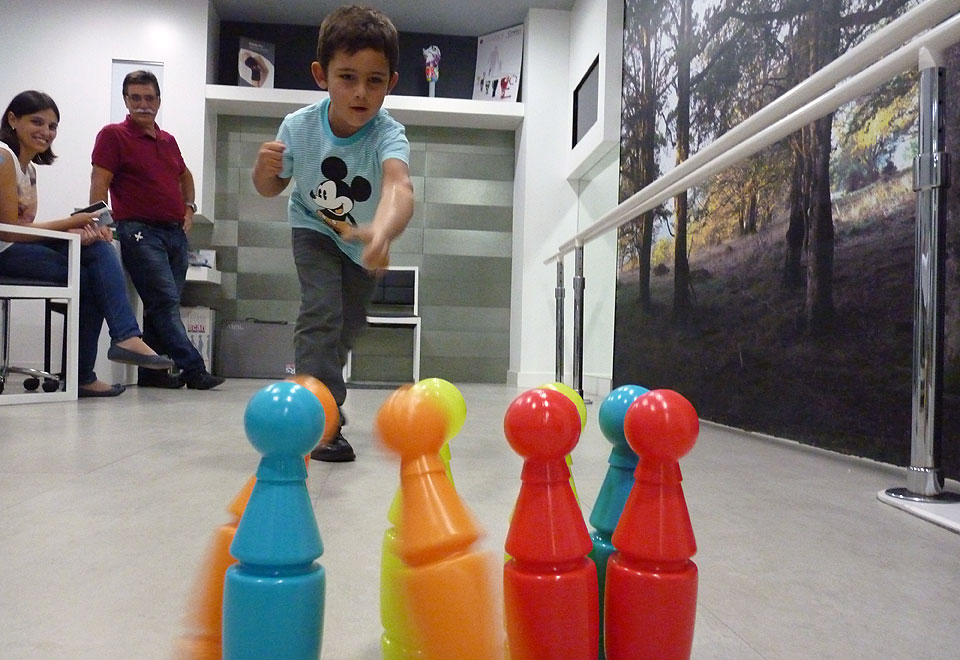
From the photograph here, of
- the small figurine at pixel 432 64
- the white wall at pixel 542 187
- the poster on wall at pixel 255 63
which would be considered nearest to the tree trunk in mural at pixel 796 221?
the white wall at pixel 542 187

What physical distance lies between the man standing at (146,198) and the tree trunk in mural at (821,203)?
2681 mm

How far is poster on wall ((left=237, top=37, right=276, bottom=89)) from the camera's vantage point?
467 cm

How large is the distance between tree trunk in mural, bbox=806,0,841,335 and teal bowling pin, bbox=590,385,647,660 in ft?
4.81

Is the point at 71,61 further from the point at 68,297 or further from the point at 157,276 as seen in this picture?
the point at 68,297

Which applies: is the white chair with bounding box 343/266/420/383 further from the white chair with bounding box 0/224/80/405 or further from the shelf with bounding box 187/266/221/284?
the white chair with bounding box 0/224/80/405

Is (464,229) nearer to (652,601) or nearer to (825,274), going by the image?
(825,274)

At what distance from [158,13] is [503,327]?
3.01 m

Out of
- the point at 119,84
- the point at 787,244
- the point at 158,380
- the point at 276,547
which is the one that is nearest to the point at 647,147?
the point at 787,244

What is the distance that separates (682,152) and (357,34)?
6.01 feet

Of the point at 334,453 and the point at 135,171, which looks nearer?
the point at 334,453

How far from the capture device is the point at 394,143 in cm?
139

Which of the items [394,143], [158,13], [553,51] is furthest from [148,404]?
[553,51]

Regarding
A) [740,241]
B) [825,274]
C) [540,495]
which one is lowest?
[540,495]

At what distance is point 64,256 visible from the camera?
2.71m
